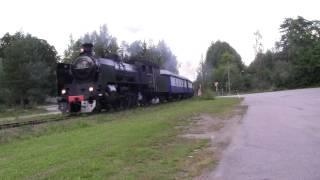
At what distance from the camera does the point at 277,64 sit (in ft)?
400

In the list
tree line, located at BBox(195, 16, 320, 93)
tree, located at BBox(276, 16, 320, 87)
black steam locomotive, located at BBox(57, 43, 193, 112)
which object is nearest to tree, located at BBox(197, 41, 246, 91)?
tree line, located at BBox(195, 16, 320, 93)

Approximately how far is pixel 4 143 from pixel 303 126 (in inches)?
397

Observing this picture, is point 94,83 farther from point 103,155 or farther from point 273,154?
point 273,154

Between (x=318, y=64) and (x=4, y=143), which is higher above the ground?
(x=318, y=64)

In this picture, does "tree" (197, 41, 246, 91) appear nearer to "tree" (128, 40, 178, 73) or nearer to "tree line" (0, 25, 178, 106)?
"tree" (128, 40, 178, 73)

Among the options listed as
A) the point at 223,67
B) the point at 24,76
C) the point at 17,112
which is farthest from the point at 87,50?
the point at 223,67

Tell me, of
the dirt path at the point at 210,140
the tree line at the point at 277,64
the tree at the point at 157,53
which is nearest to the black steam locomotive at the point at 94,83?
the dirt path at the point at 210,140

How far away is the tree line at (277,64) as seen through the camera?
106312mm

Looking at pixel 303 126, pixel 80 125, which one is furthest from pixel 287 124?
pixel 80 125

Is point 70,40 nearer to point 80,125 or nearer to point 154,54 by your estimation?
point 154,54

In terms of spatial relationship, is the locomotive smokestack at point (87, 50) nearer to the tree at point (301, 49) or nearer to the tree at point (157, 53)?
the tree at point (157, 53)

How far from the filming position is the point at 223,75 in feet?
429

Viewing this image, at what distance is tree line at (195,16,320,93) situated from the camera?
106312 mm

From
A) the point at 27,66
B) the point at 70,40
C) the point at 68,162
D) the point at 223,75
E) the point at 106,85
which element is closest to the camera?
the point at 68,162
